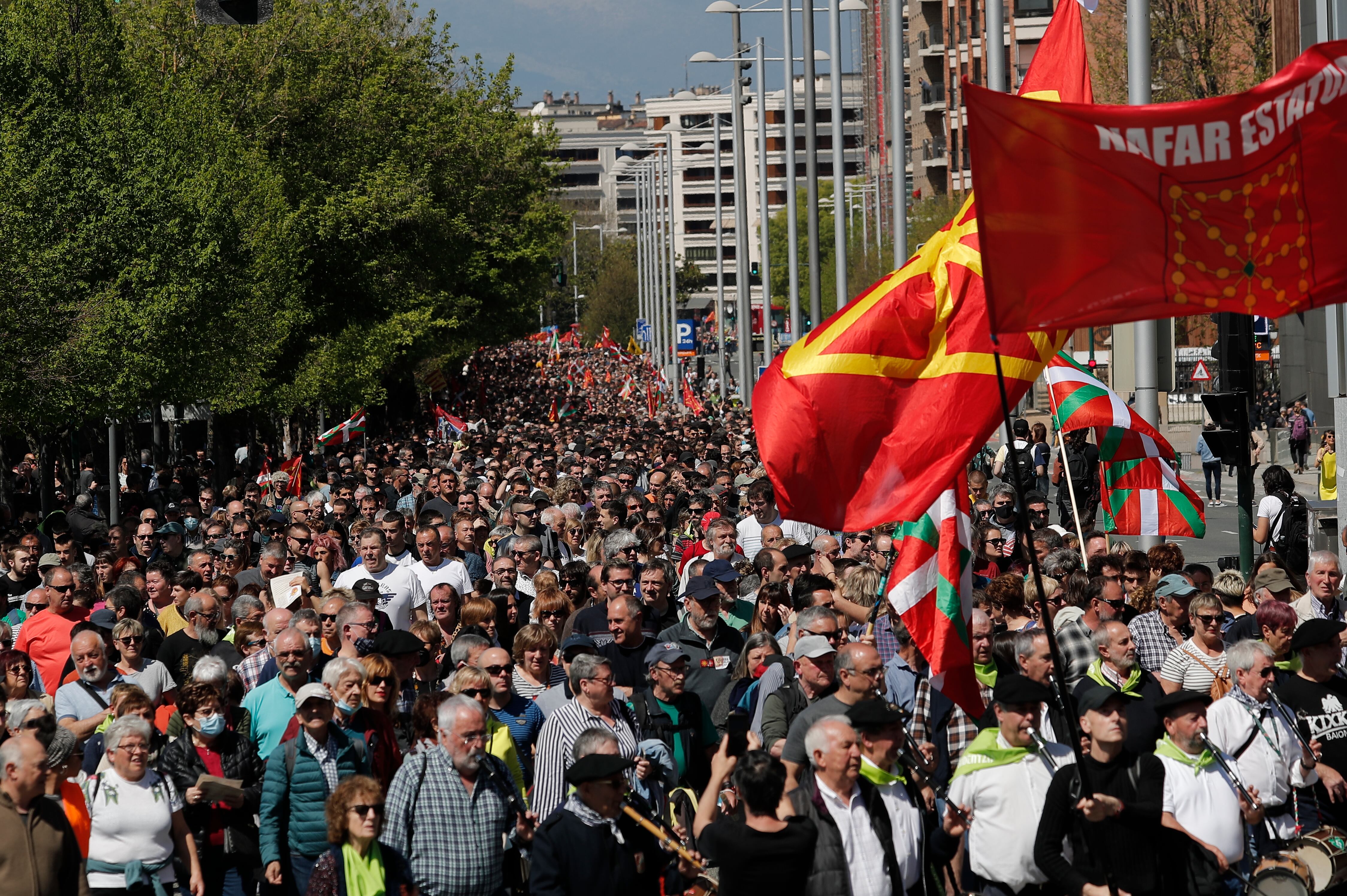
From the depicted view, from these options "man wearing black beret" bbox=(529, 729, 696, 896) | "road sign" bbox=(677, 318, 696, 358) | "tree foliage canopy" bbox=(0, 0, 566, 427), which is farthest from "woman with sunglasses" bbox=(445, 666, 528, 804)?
"road sign" bbox=(677, 318, 696, 358)

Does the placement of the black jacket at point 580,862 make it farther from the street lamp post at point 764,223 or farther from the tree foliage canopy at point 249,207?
the street lamp post at point 764,223

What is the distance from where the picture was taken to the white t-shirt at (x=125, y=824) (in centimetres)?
800

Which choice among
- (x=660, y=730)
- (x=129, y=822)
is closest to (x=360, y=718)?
(x=129, y=822)

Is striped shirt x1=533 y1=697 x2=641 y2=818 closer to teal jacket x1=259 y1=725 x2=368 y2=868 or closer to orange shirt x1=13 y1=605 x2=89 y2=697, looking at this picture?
teal jacket x1=259 y1=725 x2=368 y2=868

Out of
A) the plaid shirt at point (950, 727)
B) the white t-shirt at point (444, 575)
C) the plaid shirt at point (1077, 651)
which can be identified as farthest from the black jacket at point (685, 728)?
the white t-shirt at point (444, 575)

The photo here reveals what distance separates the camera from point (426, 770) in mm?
7652

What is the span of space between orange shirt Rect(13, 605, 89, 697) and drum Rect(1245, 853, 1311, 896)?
24.0 ft

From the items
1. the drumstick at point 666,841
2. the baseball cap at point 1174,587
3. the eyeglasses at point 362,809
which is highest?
the baseball cap at point 1174,587

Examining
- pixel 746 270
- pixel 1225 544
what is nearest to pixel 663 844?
pixel 1225 544

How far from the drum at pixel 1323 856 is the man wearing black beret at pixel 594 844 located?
9.02 ft

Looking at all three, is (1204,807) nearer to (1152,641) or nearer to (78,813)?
(1152,641)

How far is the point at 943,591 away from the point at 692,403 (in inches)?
1654

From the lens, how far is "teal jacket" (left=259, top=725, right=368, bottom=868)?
8.12 meters

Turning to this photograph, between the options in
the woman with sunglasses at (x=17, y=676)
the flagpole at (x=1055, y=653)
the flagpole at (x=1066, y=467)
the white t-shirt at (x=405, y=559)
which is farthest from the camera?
the flagpole at (x=1066, y=467)
